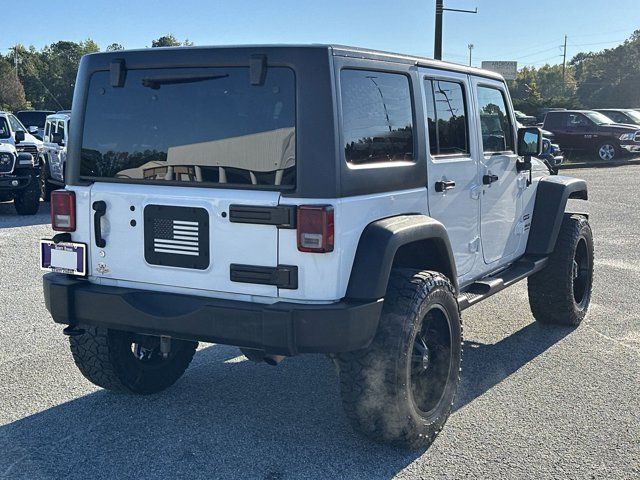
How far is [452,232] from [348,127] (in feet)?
3.97

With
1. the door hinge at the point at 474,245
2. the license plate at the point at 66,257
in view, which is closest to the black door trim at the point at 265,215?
the license plate at the point at 66,257

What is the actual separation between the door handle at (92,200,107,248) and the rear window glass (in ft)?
0.51

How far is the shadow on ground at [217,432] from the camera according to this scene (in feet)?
11.9

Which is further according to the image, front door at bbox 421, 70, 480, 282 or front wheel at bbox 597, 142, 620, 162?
front wheel at bbox 597, 142, 620, 162

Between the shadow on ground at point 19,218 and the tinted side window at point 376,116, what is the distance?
9552mm

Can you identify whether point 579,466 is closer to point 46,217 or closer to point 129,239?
point 129,239

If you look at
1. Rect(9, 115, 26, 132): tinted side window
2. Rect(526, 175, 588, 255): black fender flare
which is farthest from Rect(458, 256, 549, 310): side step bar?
Rect(9, 115, 26, 132): tinted side window

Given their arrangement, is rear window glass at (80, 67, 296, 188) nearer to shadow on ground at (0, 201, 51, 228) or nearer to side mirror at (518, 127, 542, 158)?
side mirror at (518, 127, 542, 158)

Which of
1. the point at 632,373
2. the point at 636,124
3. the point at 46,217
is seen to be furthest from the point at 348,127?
the point at 636,124

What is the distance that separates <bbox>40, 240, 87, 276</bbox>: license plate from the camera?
156 inches

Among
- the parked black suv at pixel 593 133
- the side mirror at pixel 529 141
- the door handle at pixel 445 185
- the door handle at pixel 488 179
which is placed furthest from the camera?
the parked black suv at pixel 593 133

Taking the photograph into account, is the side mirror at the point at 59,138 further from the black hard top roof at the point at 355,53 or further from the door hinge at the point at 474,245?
the door hinge at the point at 474,245

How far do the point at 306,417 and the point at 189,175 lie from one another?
1.54 m

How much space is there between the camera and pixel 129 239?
3859mm
